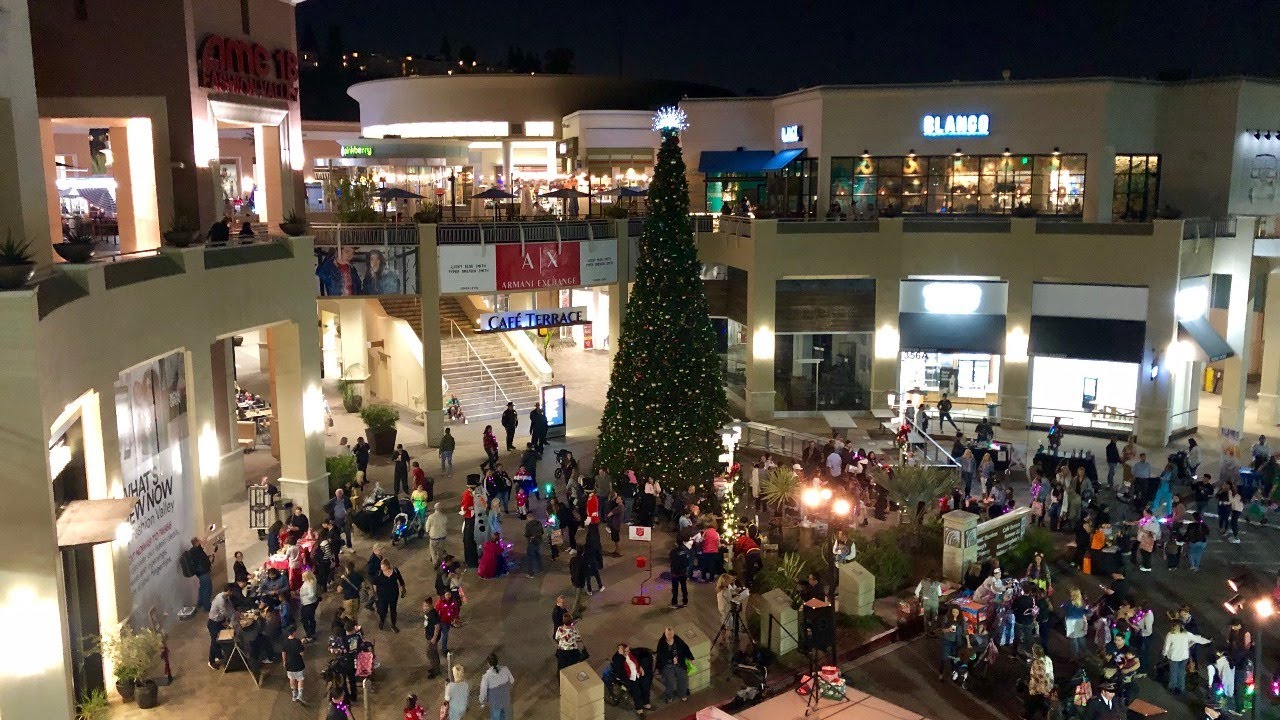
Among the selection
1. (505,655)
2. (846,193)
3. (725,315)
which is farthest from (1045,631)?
(846,193)

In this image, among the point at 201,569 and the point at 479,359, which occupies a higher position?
the point at 479,359

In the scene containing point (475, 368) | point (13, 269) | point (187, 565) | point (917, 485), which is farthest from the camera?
point (475, 368)

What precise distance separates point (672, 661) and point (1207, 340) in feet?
74.5

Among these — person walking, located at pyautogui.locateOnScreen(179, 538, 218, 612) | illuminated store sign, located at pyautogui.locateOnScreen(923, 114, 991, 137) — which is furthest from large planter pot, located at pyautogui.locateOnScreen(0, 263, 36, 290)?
illuminated store sign, located at pyautogui.locateOnScreen(923, 114, 991, 137)

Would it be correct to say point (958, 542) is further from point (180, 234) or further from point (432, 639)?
point (180, 234)

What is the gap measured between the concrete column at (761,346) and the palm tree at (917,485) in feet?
36.1

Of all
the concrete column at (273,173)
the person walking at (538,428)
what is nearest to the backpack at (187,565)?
the concrete column at (273,173)

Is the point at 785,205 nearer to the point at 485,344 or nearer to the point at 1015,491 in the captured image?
the point at 485,344

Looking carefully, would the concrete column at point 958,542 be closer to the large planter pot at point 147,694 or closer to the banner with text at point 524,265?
the large planter pot at point 147,694

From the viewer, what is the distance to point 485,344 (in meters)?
36.7

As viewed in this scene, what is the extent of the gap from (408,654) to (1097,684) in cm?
1087

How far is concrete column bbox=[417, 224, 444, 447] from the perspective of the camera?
3016cm

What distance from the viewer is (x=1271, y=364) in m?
33.5

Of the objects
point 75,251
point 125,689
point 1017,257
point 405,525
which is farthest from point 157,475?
point 1017,257
